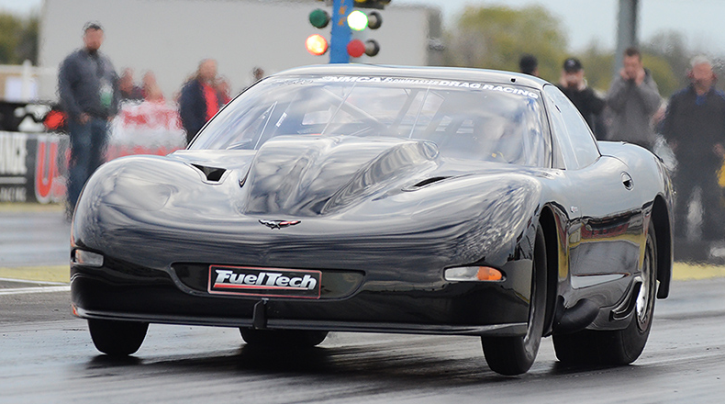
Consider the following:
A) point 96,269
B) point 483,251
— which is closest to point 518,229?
point 483,251

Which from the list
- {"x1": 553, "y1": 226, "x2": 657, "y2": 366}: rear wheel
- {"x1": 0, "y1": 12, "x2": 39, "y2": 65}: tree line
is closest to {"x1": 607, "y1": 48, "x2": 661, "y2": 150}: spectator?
{"x1": 553, "y1": 226, "x2": 657, "y2": 366}: rear wheel

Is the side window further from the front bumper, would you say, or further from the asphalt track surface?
the front bumper

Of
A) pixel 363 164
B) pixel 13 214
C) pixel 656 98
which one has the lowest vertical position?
pixel 13 214

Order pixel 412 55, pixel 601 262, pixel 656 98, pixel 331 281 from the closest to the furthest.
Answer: pixel 331 281 → pixel 601 262 → pixel 656 98 → pixel 412 55

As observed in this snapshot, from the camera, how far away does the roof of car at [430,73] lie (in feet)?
22.6

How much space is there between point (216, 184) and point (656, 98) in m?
10.4

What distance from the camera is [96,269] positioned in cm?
563

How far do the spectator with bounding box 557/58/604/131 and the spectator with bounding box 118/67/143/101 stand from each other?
900cm

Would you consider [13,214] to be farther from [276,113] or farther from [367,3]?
[276,113]

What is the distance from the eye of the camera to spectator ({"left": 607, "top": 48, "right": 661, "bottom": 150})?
50.6 ft

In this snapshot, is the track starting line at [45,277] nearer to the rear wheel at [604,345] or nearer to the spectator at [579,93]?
the spectator at [579,93]

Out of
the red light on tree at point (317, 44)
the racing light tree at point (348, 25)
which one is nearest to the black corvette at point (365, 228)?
the racing light tree at point (348, 25)

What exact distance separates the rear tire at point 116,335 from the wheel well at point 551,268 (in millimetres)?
1736

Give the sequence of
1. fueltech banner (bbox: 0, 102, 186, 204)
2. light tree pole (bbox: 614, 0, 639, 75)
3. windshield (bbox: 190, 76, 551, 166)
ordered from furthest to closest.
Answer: fueltech banner (bbox: 0, 102, 186, 204), light tree pole (bbox: 614, 0, 639, 75), windshield (bbox: 190, 76, 551, 166)
